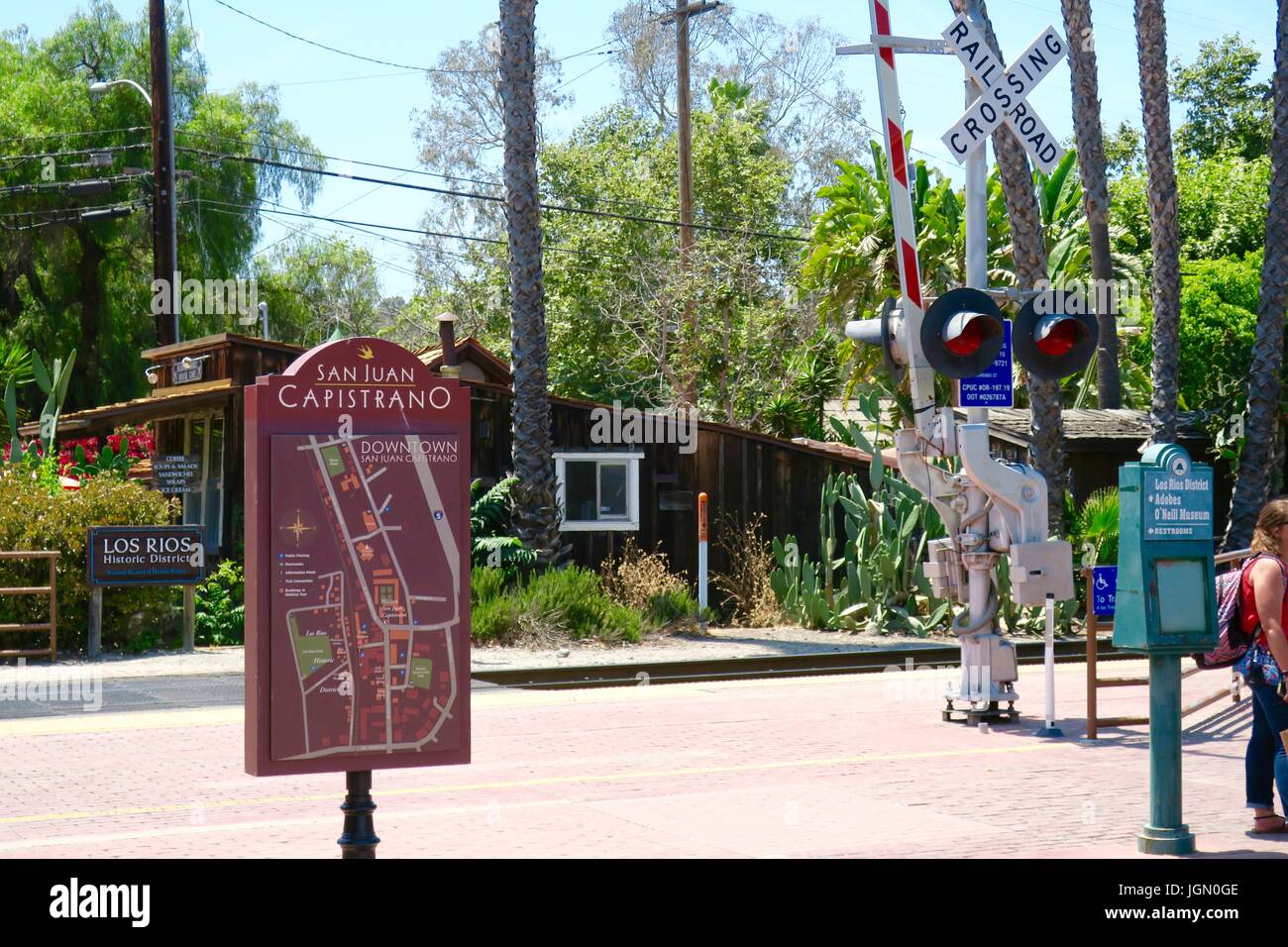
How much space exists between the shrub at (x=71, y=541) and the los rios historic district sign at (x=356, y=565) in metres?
10.9

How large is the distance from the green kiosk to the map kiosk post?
3238 millimetres

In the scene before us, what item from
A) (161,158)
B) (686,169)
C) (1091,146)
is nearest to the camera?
(161,158)

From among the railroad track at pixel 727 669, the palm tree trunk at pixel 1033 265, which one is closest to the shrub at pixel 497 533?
the railroad track at pixel 727 669

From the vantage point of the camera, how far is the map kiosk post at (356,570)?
20.4ft

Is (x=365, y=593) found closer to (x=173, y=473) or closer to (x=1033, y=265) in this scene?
(x=173, y=473)

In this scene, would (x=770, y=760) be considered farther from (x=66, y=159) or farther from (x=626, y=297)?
(x=66, y=159)

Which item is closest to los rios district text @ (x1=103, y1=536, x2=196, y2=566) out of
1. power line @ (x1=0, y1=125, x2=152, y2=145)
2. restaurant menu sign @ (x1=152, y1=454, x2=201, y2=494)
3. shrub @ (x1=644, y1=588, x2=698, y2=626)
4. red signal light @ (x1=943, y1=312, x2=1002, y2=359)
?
restaurant menu sign @ (x1=152, y1=454, x2=201, y2=494)

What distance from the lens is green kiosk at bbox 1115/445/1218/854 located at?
723cm

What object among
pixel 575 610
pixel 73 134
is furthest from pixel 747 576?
pixel 73 134

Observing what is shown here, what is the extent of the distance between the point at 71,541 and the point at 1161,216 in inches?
728

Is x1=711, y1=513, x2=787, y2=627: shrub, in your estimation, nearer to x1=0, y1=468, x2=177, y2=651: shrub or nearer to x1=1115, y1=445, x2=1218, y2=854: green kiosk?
x1=0, y1=468, x2=177, y2=651: shrub

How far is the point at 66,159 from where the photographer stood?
1492 inches

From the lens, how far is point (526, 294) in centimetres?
1955
